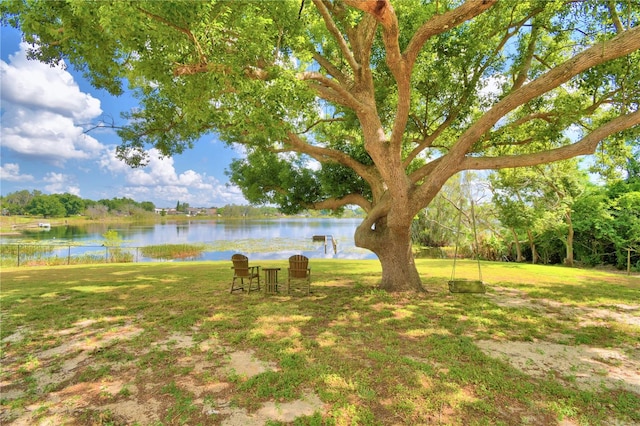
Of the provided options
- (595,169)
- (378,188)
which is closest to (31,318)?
(378,188)

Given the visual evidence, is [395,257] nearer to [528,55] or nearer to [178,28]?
[528,55]

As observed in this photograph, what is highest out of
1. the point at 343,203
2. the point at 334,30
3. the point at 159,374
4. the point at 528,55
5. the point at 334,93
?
the point at 528,55

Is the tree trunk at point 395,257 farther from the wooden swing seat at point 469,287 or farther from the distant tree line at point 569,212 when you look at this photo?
the distant tree line at point 569,212

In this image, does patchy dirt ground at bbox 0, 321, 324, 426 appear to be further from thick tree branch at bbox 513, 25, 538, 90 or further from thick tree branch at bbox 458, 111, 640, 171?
thick tree branch at bbox 513, 25, 538, 90

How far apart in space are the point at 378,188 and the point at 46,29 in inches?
275

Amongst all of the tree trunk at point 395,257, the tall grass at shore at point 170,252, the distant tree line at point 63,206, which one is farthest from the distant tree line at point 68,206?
the tree trunk at point 395,257

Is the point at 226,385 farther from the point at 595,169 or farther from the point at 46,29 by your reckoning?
the point at 595,169

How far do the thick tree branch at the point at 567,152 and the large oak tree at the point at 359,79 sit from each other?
0.02 m

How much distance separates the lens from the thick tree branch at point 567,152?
4.96 metres

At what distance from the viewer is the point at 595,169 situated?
14062mm

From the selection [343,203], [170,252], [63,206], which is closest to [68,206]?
[63,206]

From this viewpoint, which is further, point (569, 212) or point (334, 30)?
point (569, 212)

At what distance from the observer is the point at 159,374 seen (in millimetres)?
3357

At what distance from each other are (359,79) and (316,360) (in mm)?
5807
